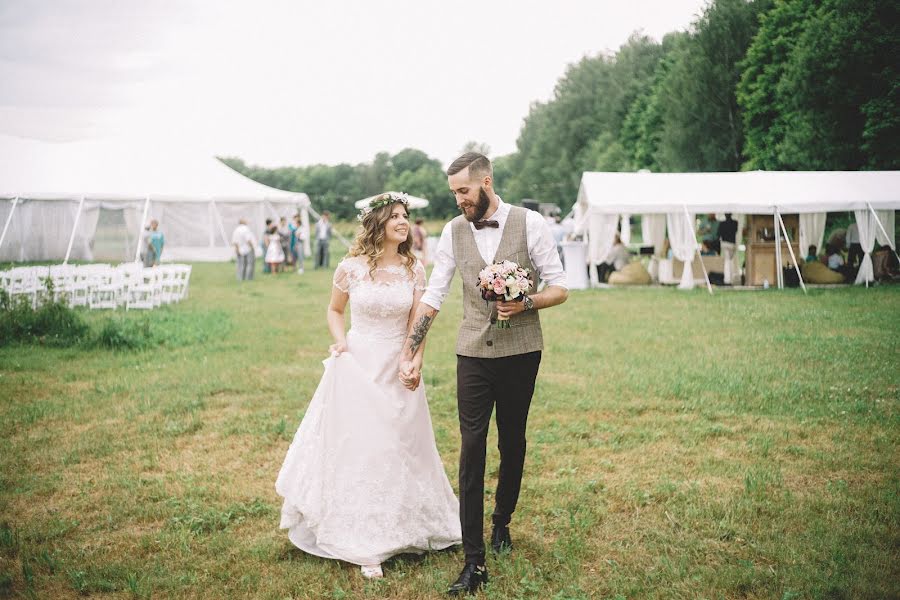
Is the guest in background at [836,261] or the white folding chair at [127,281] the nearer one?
the white folding chair at [127,281]

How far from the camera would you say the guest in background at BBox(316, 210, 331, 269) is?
26.2 m

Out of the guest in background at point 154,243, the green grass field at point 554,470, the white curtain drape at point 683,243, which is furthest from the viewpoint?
the guest in background at point 154,243

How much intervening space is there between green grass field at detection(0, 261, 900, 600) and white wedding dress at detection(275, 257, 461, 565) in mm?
170

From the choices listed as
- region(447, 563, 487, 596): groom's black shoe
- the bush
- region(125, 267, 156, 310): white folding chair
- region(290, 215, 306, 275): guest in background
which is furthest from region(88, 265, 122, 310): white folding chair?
region(447, 563, 487, 596): groom's black shoe

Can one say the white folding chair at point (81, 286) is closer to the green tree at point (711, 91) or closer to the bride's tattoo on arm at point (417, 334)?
the bride's tattoo on arm at point (417, 334)

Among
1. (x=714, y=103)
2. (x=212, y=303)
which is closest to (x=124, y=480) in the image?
(x=212, y=303)

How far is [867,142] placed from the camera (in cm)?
2589

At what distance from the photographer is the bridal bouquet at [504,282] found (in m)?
3.43

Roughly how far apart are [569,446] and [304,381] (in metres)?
3.63

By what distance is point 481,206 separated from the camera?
368cm

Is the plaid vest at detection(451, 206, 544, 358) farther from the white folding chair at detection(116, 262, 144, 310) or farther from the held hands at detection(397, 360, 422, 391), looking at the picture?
the white folding chair at detection(116, 262, 144, 310)

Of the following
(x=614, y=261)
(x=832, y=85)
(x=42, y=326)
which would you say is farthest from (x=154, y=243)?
(x=832, y=85)

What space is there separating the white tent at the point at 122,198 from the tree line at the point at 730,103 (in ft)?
70.2

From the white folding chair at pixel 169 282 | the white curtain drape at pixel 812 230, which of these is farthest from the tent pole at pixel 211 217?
the white curtain drape at pixel 812 230
